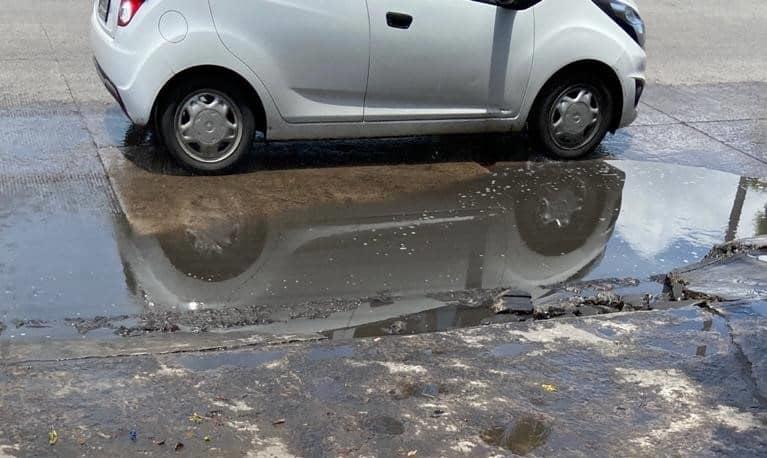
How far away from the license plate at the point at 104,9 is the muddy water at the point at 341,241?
1.19m

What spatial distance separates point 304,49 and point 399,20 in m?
0.75

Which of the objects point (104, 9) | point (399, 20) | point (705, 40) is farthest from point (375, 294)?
point (705, 40)

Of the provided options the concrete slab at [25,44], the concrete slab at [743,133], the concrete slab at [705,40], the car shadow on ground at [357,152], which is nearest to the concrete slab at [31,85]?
the concrete slab at [25,44]

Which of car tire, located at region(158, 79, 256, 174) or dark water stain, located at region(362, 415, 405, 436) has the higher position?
car tire, located at region(158, 79, 256, 174)

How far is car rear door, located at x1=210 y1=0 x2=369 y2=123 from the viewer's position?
7172 millimetres

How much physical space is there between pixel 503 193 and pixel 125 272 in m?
3.00

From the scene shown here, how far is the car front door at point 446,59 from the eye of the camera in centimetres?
750

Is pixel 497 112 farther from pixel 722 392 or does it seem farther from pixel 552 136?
pixel 722 392

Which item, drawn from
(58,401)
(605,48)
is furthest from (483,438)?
(605,48)

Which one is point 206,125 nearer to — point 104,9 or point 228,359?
point 104,9

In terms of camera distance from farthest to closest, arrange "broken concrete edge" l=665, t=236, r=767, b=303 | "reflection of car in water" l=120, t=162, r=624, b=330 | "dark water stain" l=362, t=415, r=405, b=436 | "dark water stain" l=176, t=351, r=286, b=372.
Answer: "broken concrete edge" l=665, t=236, r=767, b=303 < "reflection of car in water" l=120, t=162, r=624, b=330 < "dark water stain" l=176, t=351, r=286, b=372 < "dark water stain" l=362, t=415, r=405, b=436

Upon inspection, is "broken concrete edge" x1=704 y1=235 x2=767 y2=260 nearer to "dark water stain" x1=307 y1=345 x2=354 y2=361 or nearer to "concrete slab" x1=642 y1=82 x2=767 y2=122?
"dark water stain" x1=307 y1=345 x2=354 y2=361

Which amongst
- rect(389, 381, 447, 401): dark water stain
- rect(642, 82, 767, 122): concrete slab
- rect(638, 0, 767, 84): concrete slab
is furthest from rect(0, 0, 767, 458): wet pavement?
rect(638, 0, 767, 84): concrete slab

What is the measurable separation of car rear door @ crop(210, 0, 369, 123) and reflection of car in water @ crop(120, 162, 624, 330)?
0.90 metres
